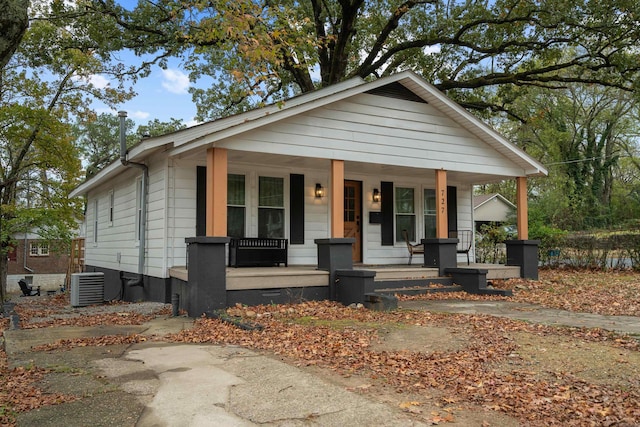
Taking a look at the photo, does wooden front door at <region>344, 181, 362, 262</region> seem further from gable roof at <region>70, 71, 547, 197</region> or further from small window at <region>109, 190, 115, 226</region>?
small window at <region>109, 190, 115, 226</region>

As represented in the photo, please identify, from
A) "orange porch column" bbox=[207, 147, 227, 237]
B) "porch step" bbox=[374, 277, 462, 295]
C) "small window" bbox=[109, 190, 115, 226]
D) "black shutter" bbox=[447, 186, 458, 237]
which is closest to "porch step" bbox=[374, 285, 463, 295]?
"porch step" bbox=[374, 277, 462, 295]

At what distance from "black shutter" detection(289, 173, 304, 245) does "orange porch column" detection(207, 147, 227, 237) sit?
3000mm

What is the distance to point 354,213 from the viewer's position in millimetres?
12656

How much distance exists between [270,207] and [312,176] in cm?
136

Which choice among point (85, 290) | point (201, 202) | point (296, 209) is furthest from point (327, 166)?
point (85, 290)

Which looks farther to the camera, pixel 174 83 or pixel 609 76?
pixel 174 83

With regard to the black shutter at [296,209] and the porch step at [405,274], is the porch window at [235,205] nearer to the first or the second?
the black shutter at [296,209]

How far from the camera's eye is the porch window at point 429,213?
13.6m

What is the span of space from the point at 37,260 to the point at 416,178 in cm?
3264

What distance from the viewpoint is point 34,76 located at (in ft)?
63.4

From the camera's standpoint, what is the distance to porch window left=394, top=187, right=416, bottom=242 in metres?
13.2

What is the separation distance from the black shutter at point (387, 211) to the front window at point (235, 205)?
3.96 metres

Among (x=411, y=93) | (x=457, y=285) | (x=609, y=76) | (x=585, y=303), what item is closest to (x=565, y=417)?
(x=585, y=303)

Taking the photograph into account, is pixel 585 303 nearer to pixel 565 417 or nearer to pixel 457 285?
pixel 457 285
